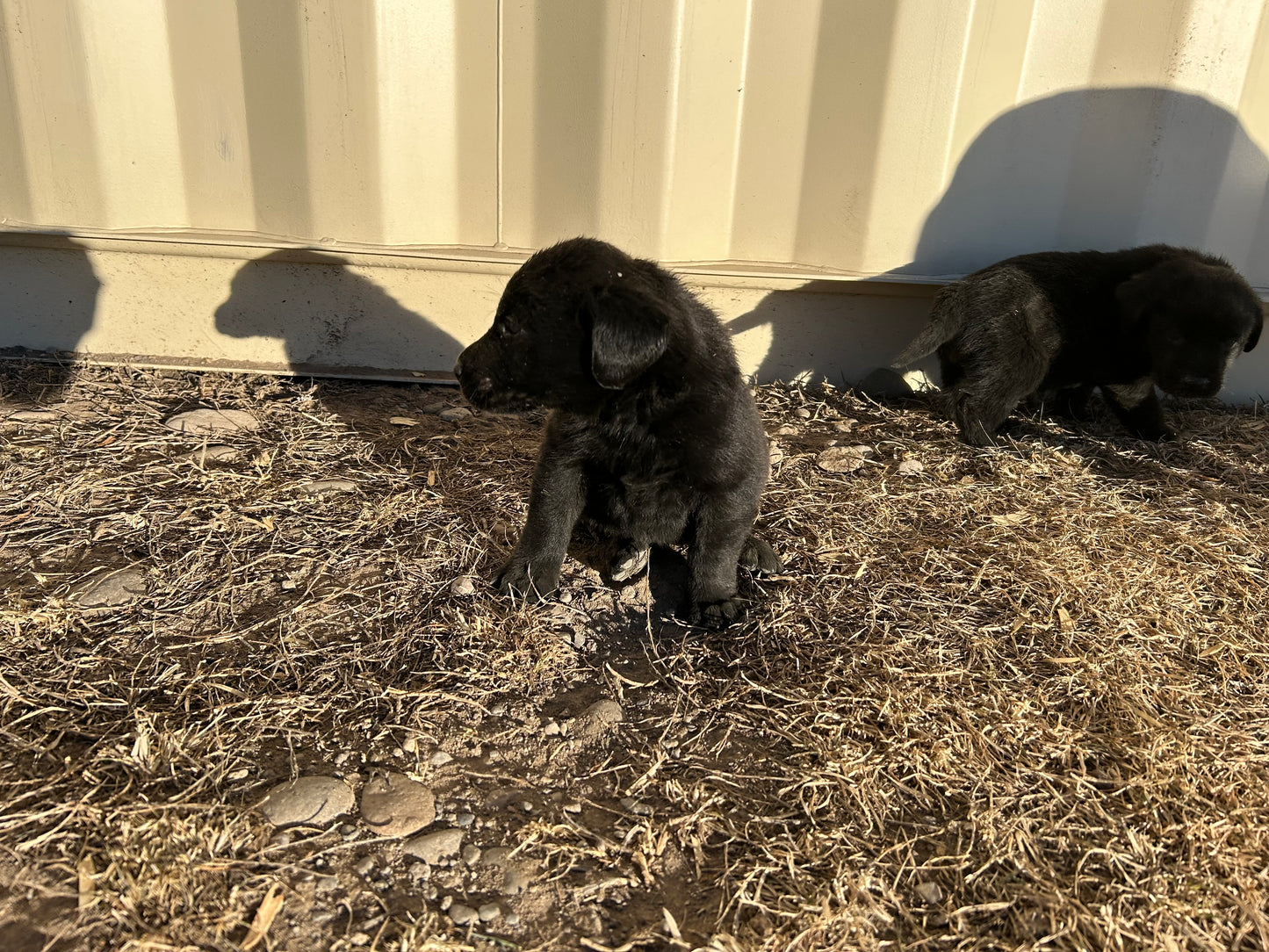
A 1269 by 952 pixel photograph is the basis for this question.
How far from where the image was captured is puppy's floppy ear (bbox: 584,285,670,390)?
7.65 ft

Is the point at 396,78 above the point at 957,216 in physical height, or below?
above

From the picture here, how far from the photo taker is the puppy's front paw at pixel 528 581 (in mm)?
2779

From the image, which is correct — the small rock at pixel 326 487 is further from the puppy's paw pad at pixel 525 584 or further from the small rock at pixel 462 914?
the small rock at pixel 462 914

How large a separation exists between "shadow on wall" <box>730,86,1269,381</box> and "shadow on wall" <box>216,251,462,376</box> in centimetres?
168

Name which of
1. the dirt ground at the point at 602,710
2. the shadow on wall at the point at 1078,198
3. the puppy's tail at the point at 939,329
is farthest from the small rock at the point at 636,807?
the shadow on wall at the point at 1078,198

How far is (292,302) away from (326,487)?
4.45 feet

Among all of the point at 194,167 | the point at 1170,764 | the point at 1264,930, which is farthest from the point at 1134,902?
the point at 194,167

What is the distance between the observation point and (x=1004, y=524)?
3.44m

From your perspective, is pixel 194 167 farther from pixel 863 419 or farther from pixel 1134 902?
pixel 1134 902

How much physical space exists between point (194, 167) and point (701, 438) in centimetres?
301

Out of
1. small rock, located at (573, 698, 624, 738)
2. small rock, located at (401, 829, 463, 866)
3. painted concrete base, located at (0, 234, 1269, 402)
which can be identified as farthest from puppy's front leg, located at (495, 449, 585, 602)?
painted concrete base, located at (0, 234, 1269, 402)

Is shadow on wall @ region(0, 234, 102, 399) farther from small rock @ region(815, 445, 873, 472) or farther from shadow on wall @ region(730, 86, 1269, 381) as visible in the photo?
small rock @ region(815, 445, 873, 472)

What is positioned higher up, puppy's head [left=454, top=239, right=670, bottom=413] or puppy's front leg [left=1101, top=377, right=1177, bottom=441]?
puppy's head [left=454, top=239, right=670, bottom=413]

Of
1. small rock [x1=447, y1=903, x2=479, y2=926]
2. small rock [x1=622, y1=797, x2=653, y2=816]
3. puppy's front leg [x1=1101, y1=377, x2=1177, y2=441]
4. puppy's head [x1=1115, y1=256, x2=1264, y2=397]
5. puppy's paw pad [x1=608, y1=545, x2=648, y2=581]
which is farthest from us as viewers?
puppy's front leg [x1=1101, y1=377, x2=1177, y2=441]
